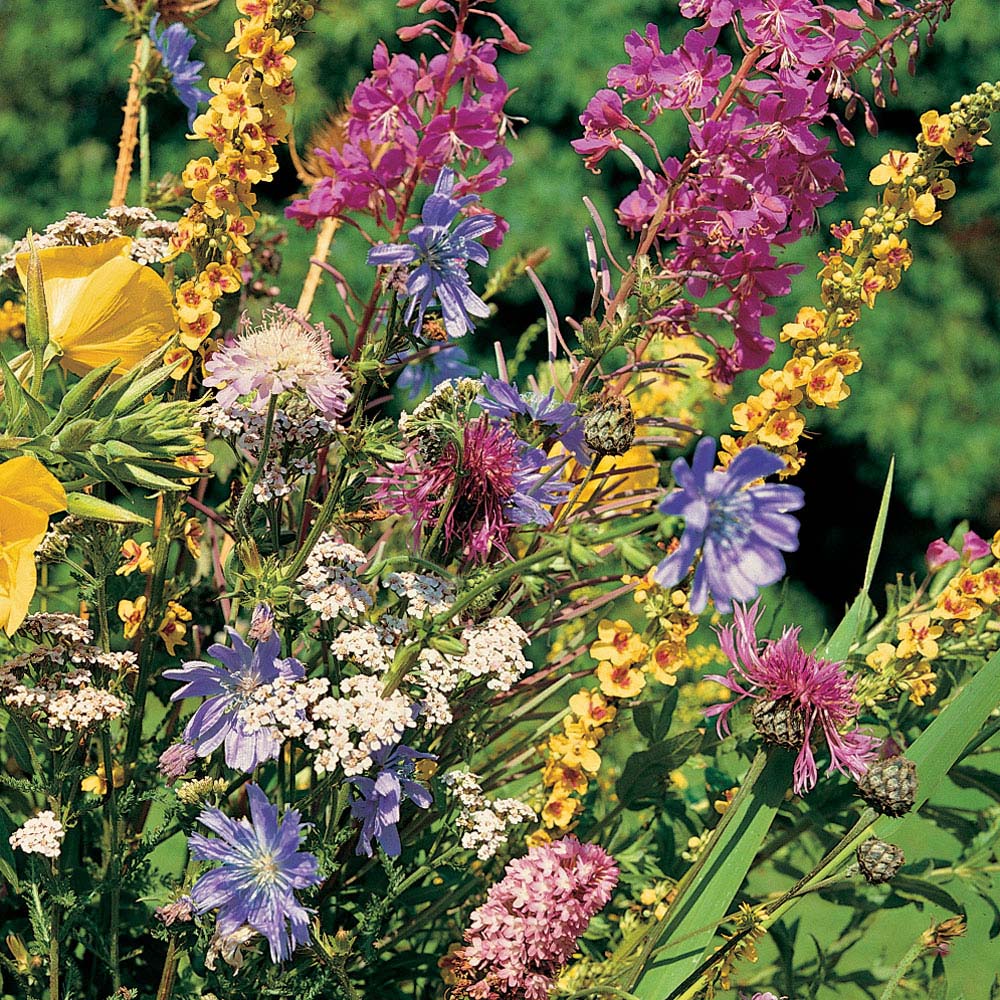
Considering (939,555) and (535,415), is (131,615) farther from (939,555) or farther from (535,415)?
(939,555)

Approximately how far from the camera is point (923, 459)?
2.73m

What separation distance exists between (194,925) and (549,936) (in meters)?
0.17

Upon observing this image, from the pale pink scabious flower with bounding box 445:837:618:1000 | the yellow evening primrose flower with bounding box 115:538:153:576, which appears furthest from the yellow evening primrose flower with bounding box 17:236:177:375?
the pale pink scabious flower with bounding box 445:837:618:1000

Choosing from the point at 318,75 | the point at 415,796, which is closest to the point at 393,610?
the point at 415,796

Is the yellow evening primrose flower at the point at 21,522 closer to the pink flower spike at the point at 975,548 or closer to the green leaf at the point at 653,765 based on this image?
the green leaf at the point at 653,765

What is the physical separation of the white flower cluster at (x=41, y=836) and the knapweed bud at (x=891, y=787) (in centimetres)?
37

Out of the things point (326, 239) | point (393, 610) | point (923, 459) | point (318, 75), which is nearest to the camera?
point (393, 610)

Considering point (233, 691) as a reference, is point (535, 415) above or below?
above

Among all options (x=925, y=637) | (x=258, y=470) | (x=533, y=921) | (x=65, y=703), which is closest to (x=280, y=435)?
(x=258, y=470)

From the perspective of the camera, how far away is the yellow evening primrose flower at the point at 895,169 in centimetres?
65

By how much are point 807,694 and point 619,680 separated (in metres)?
0.10

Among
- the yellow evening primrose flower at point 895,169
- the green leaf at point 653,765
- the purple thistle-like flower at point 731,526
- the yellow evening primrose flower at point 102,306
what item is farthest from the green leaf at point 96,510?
the yellow evening primrose flower at point 895,169

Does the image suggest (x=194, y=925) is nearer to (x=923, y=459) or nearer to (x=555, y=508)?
(x=555, y=508)

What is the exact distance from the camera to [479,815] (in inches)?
22.5
